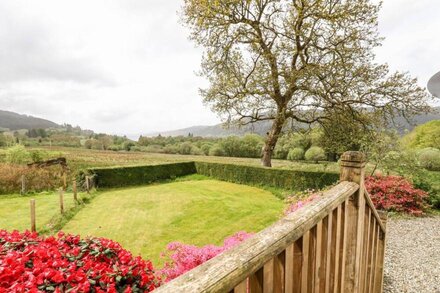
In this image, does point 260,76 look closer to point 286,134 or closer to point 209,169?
point 286,134

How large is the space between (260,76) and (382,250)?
14.4 meters

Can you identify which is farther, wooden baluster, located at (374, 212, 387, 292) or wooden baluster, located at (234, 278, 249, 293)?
wooden baluster, located at (374, 212, 387, 292)

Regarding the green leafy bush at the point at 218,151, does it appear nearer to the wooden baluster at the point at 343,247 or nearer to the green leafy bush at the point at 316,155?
the green leafy bush at the point at 316,155

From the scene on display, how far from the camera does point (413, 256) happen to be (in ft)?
20.6

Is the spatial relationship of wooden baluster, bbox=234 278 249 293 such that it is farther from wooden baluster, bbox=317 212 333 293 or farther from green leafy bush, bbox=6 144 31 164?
green leafy bush, bbox=6 144 31 164

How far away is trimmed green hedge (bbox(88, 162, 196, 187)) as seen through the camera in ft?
66.7

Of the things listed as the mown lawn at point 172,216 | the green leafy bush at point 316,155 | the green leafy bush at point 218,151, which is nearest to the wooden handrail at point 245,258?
the mown lawn at point 172,216

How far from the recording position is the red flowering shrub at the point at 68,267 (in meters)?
2.38

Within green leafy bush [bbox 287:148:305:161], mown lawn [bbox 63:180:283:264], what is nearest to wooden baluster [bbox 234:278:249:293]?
mown lawn [bbox 63:180:283:264]

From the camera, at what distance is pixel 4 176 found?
17672mm

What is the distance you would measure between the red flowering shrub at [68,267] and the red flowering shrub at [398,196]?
10.3 metres

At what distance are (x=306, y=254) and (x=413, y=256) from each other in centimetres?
699

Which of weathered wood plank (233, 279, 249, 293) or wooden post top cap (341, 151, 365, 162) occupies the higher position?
wooden post top cap (341, 151, 365, 162)

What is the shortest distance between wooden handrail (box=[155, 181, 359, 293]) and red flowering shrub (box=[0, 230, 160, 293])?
2.10 m
